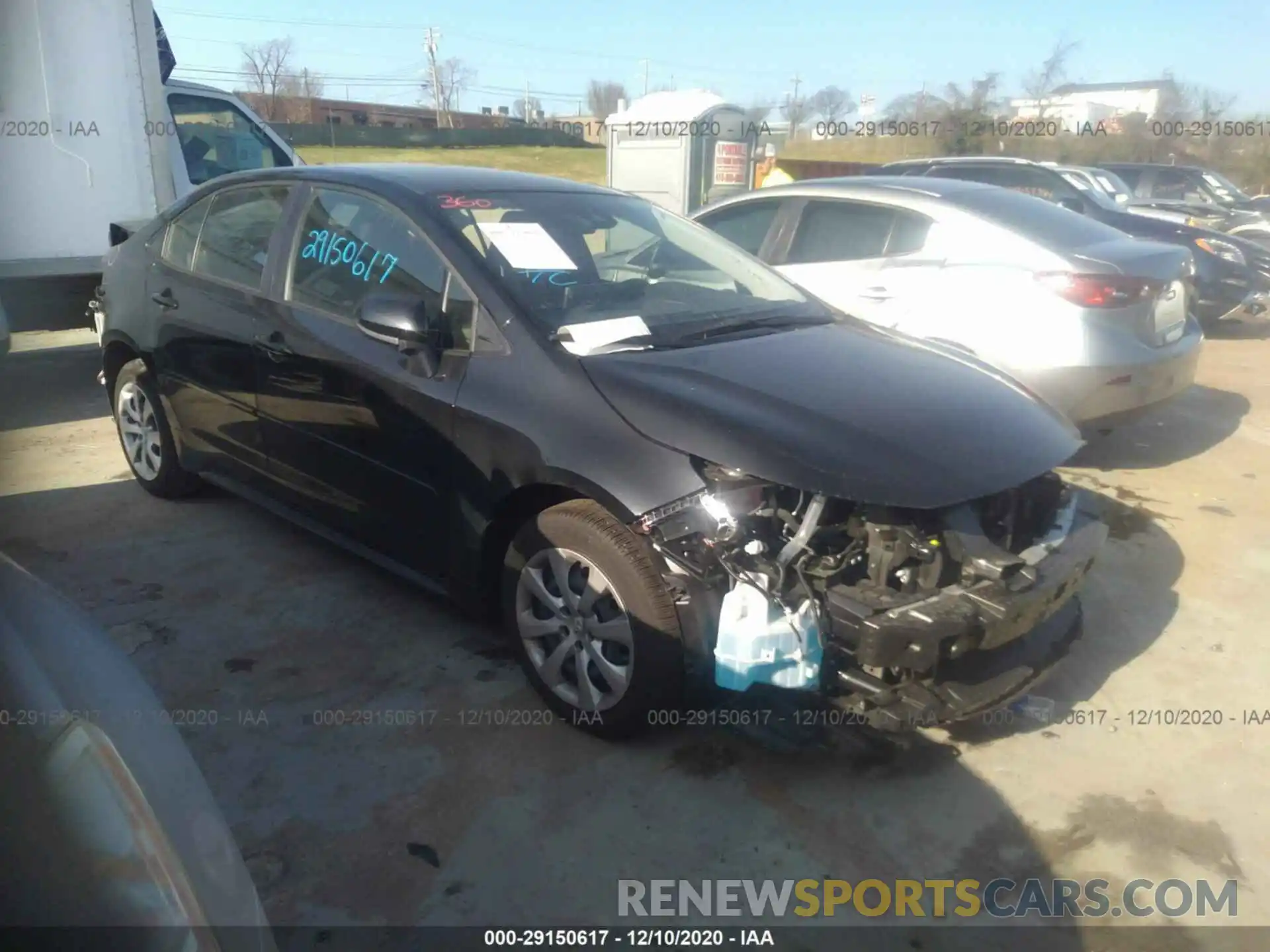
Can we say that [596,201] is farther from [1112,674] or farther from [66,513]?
[66,513]

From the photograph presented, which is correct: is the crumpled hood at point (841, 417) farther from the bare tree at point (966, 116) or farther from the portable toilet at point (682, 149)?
the bare tree at point (966, 116)

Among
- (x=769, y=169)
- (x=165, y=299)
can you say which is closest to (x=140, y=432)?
(x=165, y=299)

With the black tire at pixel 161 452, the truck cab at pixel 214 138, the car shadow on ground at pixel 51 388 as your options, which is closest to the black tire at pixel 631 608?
the black tire at pixel 161 452

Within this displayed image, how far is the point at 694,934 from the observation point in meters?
2.33

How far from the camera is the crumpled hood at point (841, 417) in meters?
2.57

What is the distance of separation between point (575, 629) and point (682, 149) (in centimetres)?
1115

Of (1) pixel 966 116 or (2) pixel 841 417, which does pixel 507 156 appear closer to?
(1) pixel 966 116

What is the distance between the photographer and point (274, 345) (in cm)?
369

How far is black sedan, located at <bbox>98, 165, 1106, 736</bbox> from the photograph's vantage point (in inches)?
102

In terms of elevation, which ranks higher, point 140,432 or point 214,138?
point 214,138

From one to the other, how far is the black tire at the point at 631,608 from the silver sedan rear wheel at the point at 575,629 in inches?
0.9

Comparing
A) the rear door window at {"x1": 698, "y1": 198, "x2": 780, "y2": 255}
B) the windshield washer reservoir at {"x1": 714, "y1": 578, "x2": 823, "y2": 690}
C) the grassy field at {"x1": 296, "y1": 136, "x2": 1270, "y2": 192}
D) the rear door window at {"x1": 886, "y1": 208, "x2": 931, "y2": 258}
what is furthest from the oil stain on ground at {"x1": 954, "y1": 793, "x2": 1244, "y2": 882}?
the grassy field at {"x1": 296, "y1": 136, "x2": 1270, "y2": 192}

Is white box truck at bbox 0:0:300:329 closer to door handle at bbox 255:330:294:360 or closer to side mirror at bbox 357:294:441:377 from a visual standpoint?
door handle at bbox 255:330:294:360

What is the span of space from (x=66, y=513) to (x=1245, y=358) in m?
9.36
